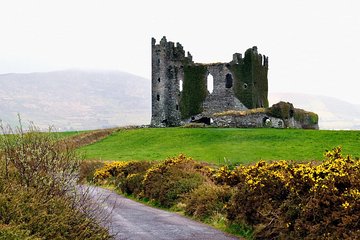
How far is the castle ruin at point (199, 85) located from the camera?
74250mm

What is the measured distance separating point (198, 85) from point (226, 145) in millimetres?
31196

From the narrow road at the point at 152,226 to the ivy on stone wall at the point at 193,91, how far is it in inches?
2137

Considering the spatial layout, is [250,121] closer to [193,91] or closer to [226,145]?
[193,91]

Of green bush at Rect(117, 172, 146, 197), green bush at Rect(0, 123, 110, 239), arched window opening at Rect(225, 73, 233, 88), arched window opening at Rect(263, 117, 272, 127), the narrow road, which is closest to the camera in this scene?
green bush at Rect(0, 123, 110, 239)

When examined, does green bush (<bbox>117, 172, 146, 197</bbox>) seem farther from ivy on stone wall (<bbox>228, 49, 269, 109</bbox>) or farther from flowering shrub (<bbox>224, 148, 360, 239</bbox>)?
ivy on stone wall (<bbox>228, 49, 269, 109</bbox>)

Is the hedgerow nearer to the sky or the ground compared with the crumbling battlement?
nearer to the ground

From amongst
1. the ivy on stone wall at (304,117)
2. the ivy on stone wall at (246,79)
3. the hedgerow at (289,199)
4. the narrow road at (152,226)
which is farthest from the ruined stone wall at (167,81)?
the narrow road at (152,226)

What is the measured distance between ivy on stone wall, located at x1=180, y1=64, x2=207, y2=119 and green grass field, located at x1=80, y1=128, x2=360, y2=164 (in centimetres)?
1442

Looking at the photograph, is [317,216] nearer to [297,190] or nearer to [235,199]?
[297,190]

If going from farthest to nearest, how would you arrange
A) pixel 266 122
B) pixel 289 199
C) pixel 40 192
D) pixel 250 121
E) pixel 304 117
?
pixel 304 117 < pixel 266 122 < pixel 250 121 < pixel 289 199 < pixel 40 192

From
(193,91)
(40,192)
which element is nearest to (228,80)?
(193,91)

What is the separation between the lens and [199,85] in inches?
2995

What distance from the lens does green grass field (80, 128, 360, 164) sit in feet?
126

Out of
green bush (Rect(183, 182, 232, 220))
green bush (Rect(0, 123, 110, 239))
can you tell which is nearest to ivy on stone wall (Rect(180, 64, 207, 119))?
green bush (Rect(183, 182, 232, 220))
